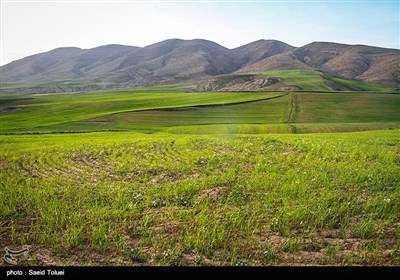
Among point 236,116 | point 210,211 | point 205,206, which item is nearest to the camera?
point 210,211

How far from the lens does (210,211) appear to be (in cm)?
1245

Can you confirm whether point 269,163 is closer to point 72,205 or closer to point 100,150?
point 72,205

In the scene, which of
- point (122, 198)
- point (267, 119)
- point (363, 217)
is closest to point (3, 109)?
point (267, 119)

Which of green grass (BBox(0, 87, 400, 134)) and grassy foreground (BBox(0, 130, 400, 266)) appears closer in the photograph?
grassy foreground (BBox(0, 130, 400, 266))

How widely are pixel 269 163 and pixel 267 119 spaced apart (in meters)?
58.0

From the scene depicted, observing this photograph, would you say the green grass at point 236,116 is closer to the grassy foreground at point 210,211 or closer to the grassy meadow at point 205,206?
the grassy meadow at point 205,206

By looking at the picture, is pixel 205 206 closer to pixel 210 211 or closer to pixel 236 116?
pixel 210 211

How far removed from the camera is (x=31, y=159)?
2512cm

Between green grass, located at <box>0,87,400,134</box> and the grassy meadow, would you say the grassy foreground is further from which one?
green grass, located at <box>0,87,400,134</box>

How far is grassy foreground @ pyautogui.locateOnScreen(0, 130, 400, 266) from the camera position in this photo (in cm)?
926

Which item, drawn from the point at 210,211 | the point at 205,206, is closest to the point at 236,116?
the point at 205,206

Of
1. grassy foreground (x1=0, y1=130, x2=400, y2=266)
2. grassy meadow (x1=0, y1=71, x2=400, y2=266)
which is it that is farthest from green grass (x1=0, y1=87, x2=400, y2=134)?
grassy foreground (x1=0, y1=130, x2=400, y2=266)
